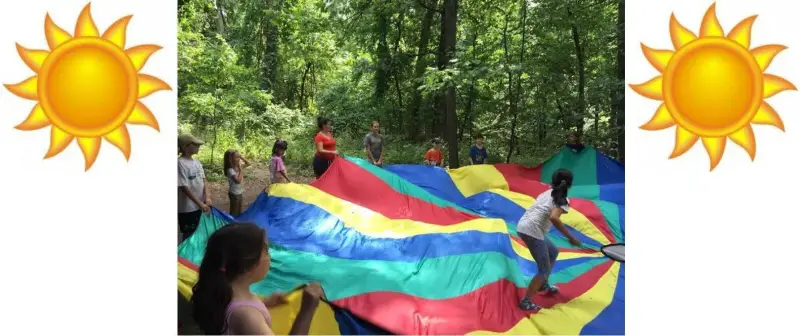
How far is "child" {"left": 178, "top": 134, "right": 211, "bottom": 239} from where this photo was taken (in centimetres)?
358

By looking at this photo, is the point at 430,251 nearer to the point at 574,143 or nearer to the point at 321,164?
the point at 321,164

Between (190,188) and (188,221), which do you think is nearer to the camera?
(190,188)

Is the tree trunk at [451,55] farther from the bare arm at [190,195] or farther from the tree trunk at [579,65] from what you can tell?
the bare arm at [190,195]

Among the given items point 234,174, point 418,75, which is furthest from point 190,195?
point 418,75

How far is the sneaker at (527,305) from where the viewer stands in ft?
10.7

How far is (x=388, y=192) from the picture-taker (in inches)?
217

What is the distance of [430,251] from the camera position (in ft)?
13.1

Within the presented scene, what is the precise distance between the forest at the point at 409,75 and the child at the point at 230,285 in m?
5.51

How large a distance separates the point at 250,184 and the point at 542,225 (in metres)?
6.76

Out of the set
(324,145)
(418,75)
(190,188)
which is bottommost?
(190,188)

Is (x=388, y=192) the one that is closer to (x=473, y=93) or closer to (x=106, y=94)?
(x=106, y=94)

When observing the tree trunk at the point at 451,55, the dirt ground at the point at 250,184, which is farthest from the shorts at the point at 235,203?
the tree trunk at the point at 451,55

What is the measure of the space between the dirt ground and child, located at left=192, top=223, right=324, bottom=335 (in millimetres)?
5791

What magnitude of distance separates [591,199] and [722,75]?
13.7 feet
